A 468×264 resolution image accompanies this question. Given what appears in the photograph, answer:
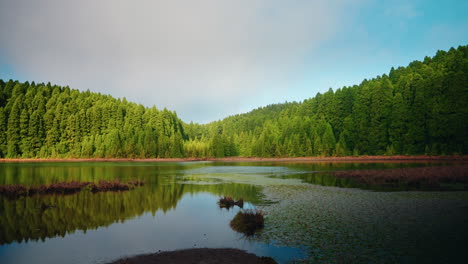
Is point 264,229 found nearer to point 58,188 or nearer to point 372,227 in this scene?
point 372,227

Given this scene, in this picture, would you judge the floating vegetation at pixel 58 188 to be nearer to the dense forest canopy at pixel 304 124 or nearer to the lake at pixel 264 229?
the lake at pixel 264 229

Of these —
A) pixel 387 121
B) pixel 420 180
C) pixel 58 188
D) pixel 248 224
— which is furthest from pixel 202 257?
pixel 387 121

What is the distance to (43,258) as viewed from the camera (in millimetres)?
11141

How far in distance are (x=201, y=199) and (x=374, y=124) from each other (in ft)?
308

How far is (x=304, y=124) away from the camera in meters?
121

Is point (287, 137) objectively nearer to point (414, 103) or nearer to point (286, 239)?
point (414, 103)

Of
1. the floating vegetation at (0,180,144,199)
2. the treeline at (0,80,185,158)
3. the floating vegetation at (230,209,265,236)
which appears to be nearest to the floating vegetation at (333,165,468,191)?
the floating vegetation at (230,209,265,236)

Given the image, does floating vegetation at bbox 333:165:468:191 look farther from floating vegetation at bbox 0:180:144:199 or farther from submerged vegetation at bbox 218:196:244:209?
floating vegetation at bbox 0:180:144:199

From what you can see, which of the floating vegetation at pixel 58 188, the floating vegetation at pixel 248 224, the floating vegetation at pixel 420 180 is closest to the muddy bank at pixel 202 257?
the floating vegetation at pixel 248 224

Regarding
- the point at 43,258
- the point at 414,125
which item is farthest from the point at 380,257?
the point at 414,125

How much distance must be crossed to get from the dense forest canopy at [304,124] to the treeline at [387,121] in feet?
0.89

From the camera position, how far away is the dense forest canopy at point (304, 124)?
86.2 metres

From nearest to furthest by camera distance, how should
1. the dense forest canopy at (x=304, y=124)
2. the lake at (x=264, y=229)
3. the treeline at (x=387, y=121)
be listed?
1. the lake at (x=264, y=229)
2. the treeline at (x=387, y=121)
3. the dense forest canopy at (x=304, y=124)

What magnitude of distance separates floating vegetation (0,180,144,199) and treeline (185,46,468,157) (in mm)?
84467
